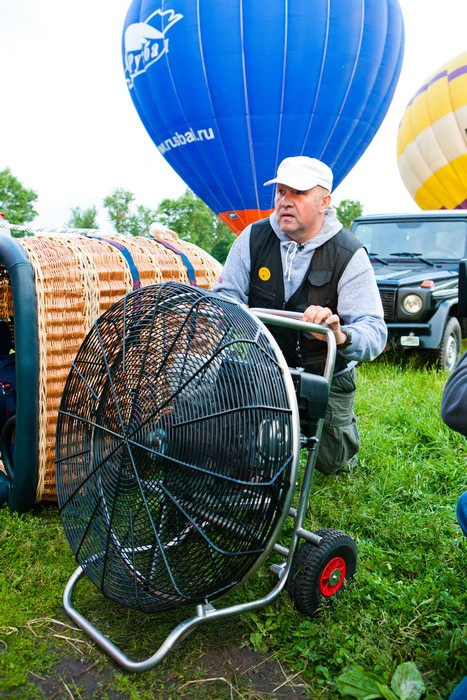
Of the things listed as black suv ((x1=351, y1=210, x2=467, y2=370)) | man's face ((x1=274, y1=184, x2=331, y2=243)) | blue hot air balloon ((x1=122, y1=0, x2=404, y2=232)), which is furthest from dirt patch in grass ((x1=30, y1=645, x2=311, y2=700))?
blue hot air balloon ((x1=122, y1=0, x2=404, y2=232))

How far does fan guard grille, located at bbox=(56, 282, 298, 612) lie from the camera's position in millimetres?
1829

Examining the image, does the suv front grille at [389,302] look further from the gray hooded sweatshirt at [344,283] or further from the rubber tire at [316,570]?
the rubber tire at [316,570]

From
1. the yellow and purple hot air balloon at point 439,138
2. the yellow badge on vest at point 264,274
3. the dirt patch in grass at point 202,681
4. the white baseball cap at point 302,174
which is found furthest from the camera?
the yellow and purple hot air balloon at point 439,138

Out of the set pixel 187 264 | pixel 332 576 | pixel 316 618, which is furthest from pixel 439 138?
pixel 316 618

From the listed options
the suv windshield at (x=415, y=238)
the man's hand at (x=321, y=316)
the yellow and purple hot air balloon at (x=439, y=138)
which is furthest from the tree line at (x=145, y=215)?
the man's hand at (x=321, y=316)

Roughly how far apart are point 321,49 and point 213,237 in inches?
937

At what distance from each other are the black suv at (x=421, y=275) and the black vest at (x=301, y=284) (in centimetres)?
323

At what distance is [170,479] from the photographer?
1861 mm

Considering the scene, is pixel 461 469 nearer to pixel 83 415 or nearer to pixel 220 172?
pixel 83 415

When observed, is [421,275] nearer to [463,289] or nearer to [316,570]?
[316,570]

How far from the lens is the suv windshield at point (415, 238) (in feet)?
22.8

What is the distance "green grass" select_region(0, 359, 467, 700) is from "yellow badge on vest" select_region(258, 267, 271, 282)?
3.77 feet

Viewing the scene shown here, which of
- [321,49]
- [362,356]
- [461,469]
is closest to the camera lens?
[362,356]

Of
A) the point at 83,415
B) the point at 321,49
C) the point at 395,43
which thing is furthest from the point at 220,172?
the point at 83,415
